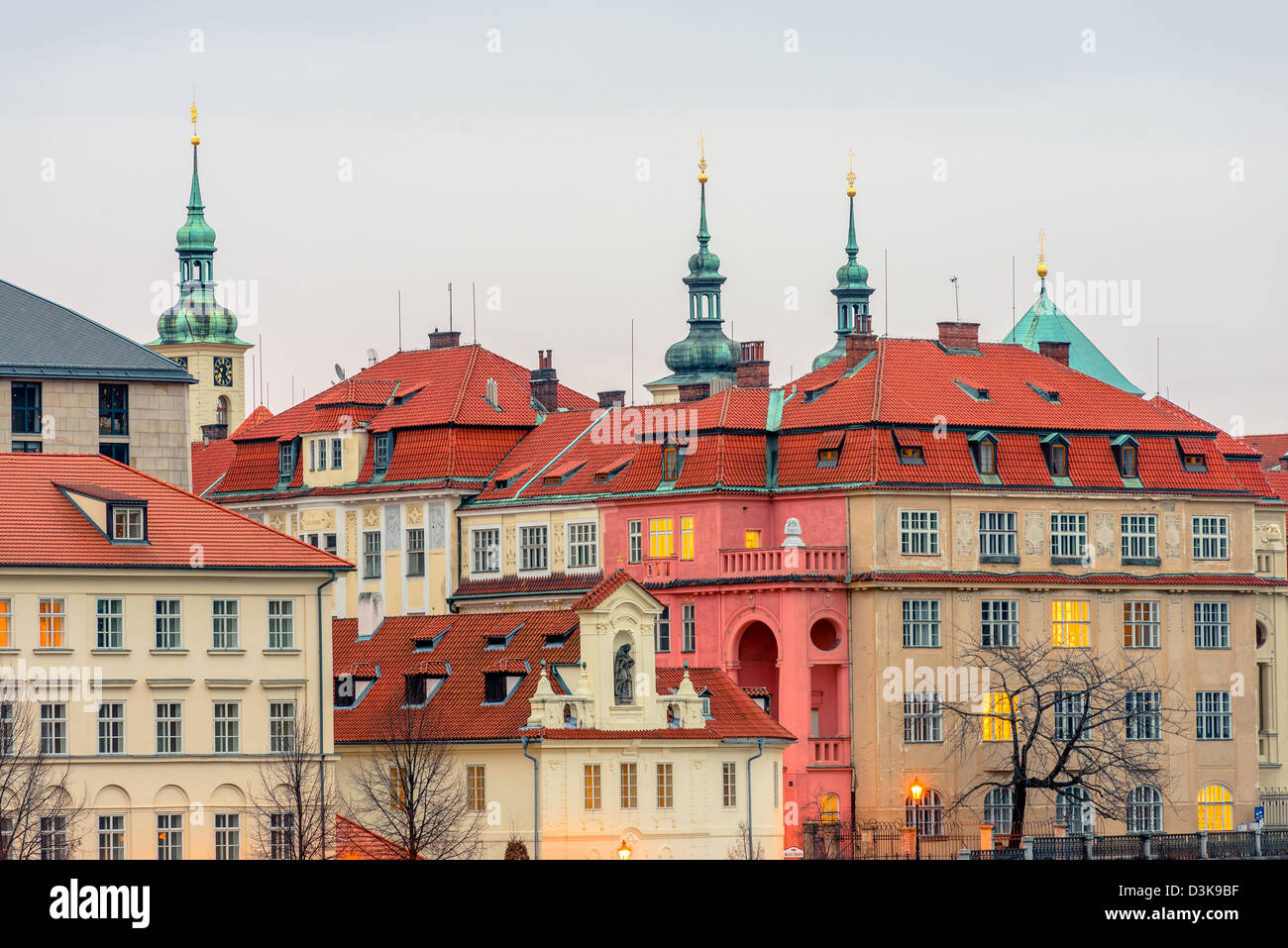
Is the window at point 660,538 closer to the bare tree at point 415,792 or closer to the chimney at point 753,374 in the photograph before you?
the chimney at point 753,374

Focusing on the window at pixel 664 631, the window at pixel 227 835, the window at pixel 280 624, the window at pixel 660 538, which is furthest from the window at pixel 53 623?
the window at pixel 660 538

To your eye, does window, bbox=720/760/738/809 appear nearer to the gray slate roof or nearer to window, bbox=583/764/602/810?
window, bbox=583/764/602/810

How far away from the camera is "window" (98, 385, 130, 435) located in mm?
128625

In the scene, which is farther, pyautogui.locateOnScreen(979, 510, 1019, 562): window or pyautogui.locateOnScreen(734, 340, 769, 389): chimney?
pyautogui.locateOnScreen(734, 340, 769, 389): chimney

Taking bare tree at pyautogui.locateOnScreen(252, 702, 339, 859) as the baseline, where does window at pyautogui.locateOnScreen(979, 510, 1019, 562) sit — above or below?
above

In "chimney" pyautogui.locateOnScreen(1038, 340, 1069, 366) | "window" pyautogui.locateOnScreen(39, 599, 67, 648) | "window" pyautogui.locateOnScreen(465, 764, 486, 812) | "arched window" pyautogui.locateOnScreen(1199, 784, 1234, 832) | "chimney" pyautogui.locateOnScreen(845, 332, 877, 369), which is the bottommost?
"arched window" pyautogui.locateOnScreen(1199, 784, 1234, 832)

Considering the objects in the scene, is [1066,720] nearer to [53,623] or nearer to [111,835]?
[111,835]

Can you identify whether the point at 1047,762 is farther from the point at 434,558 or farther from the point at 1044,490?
the point at 434,558

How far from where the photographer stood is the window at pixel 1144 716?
112 metres

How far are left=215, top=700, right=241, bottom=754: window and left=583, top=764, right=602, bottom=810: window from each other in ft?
36.8

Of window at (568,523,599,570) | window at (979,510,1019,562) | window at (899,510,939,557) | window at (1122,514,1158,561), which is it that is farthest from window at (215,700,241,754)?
window at (1122,514,1158,561)

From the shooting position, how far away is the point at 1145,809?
11194 centimetres

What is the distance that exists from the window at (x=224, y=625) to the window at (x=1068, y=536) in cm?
3405
